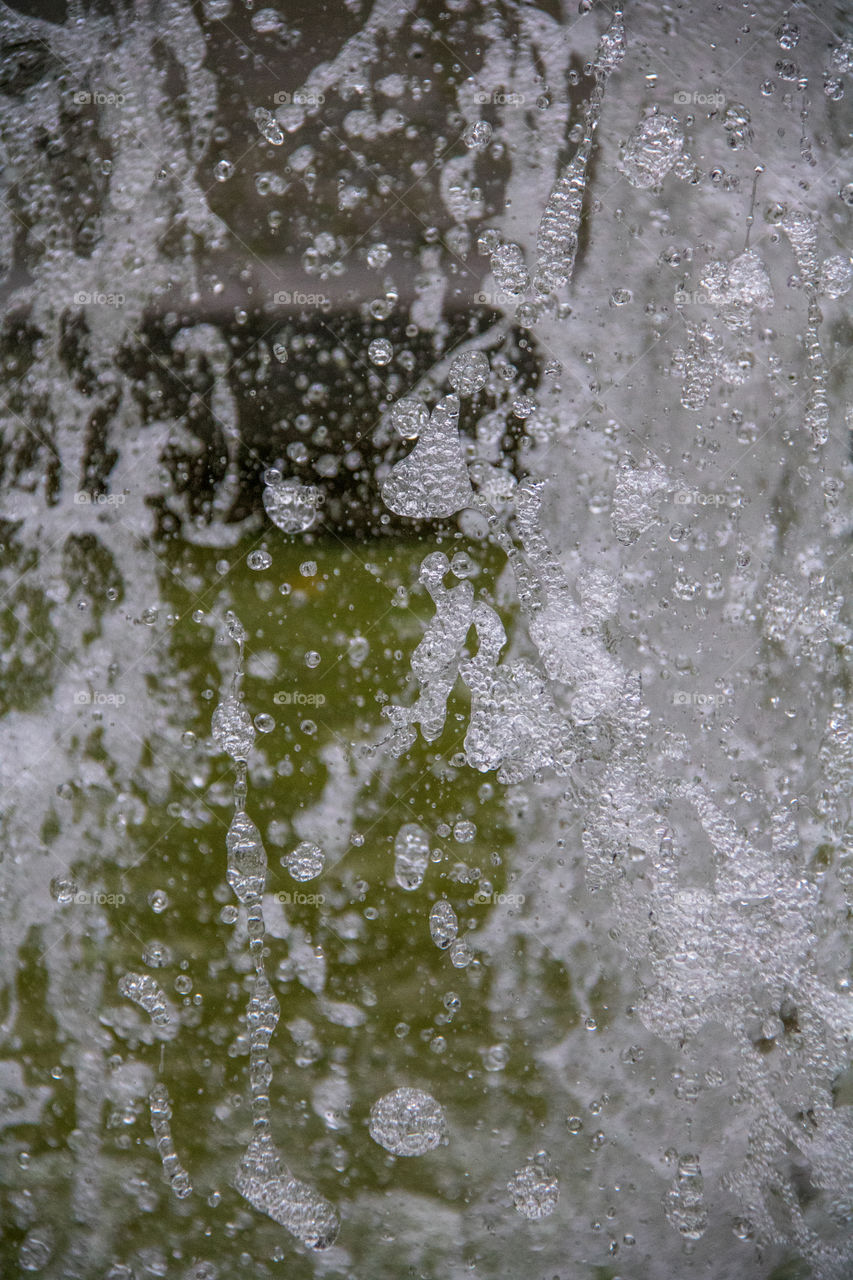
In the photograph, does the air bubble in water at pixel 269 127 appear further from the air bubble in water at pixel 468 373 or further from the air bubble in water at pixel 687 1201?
the air bubble in water at pixel 687 1201

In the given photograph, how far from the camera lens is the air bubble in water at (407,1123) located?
0.38 meters

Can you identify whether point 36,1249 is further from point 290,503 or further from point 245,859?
point 290,503

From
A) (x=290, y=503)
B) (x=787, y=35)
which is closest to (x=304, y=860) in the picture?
(x=290, y=503)

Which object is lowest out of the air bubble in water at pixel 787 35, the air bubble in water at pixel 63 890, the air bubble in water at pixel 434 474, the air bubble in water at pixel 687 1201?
the air bubble in water at pixel 687 1201

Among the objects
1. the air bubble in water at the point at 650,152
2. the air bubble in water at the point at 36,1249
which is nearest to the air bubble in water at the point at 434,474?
the air bubble in water at the point at 650,152

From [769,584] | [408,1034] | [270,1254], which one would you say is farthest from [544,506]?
[270,1254]

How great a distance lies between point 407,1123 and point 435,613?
0.19 metres

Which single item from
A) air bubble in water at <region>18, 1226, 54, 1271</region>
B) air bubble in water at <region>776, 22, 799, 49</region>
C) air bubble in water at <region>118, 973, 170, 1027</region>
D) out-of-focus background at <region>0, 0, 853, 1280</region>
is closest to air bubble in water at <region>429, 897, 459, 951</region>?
out-of-focus background at <region>0, 0, 853, 1280</region>

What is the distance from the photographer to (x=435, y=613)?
0.36 metres

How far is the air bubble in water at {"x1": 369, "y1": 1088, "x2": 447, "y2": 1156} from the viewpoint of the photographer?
381 millimetres

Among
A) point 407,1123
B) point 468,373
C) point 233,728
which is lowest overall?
point 407,1123

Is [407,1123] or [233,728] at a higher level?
[233,728]

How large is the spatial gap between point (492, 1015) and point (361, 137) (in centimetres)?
32

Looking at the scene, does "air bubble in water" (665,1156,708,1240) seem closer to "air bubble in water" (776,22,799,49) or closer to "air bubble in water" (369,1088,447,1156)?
"air bubble in water" (369,1088,447,1156)
